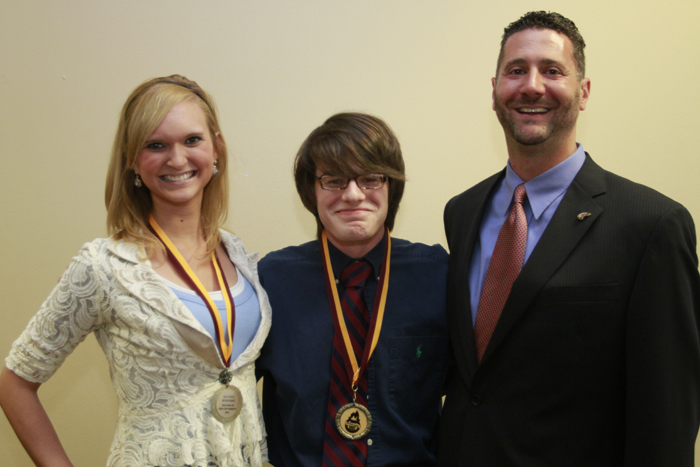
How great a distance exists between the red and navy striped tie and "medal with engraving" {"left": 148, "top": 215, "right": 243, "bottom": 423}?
0.31 metres

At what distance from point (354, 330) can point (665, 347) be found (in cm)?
91

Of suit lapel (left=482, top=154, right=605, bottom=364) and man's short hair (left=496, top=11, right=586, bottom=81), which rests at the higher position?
man's short hair (left=496, top=11, right=586, bottom=81)

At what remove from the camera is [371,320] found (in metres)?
1.78

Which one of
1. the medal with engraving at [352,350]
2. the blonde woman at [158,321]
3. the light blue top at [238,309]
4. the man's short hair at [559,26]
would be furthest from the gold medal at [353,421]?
the man's short hair at [559,26]

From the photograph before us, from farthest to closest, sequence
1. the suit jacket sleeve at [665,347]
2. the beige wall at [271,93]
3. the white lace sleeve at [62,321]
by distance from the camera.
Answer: the beige wall at [271,93] → the white lace sleeve at [62,321] → the suit jacket sleeve at [665,347]

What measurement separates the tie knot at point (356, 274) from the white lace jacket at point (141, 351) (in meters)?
0.52

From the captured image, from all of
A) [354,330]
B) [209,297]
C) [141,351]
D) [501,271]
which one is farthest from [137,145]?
[501,271]

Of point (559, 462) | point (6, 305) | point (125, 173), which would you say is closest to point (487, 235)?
point (559, 462)

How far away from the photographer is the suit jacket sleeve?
1.40 m

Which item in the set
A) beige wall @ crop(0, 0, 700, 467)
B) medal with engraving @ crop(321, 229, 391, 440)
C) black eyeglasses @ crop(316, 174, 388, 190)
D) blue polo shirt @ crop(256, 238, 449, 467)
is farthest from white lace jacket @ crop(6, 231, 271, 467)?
beige wall @ crop(0, 0, 700, 467)

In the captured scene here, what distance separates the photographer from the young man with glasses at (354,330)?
172 cm

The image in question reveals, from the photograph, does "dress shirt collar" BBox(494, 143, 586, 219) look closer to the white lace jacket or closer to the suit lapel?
the suit lapel

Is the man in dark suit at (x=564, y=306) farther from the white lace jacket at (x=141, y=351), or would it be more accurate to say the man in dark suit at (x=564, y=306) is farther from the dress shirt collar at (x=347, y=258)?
the white lace jacket at (x=141, y=351)

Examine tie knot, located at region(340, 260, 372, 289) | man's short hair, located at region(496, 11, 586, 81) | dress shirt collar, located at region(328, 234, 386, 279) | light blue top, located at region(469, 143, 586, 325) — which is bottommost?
tie knot, located at region(340, 260, 372, 289)
